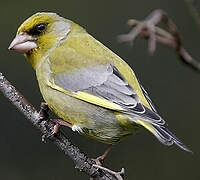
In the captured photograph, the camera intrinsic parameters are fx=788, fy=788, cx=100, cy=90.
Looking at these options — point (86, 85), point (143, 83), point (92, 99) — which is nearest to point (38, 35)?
point (86, 85)

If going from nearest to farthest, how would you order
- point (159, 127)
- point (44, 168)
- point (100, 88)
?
1. point (159, 127)
2. point (100, 88)
3. point (44, 168)

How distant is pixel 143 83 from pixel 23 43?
264cm

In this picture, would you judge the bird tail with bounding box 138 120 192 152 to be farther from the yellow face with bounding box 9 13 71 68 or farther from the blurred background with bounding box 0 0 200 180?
the blurred background with bounding box 0 0 200 180

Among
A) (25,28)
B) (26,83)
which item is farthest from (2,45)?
(25,28)

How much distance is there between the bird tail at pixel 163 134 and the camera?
414 centimetres

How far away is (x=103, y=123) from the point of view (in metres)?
4.48

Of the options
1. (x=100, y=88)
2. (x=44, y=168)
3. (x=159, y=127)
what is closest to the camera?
(x=159, y=127)

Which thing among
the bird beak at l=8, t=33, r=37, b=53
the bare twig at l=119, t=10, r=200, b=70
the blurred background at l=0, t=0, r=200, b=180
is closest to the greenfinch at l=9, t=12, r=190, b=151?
the bird beak at l=8, t=33, r=37, b=53

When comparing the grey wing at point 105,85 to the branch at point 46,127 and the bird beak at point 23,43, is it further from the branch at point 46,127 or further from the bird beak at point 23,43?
the branch at point 46,127

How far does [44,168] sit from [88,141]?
18.3 inches

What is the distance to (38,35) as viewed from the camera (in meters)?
4.98

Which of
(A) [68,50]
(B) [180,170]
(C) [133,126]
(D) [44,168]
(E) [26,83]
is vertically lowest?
(B) [180,170]

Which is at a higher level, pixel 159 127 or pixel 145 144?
pixel 159 127

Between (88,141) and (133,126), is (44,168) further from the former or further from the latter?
(133,126)
